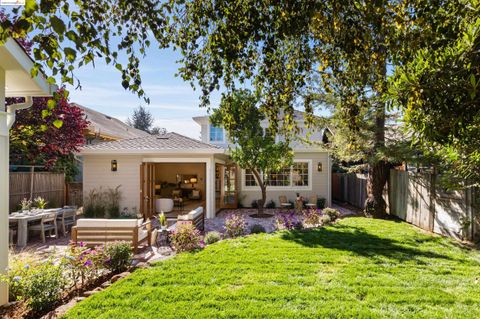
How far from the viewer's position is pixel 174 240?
7.16 metres

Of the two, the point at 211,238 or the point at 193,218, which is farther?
the point at 193,218

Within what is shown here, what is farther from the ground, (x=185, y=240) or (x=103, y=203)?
(x=103, y=203)

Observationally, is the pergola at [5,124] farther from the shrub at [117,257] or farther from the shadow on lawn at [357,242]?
the shadow on lawn at [357,242]

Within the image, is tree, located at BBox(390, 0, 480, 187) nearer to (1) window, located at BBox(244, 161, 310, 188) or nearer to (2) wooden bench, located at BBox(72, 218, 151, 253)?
(2) wooden bench, located at BBox(72, 218, 151, 253)

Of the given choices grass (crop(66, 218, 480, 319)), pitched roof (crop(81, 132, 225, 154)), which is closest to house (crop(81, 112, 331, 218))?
pitched roof (crop(81, 132, 225, 154))

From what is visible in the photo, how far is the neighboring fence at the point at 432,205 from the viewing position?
25.2ft

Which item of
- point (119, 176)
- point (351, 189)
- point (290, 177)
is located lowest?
point (351, 189)

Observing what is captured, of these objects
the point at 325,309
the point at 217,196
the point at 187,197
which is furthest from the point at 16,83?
the point at 187,197

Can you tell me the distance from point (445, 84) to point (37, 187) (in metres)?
14.1

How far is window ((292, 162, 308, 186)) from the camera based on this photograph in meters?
16.4

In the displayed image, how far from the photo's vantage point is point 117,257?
579 centimetres

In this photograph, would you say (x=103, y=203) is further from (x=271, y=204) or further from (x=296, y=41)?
(x=296, y=41)

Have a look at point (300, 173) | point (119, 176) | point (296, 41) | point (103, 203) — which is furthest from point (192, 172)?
point (296, 41)

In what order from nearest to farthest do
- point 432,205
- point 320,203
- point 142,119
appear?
point 432,205 → point 320,203 → point 142,119
